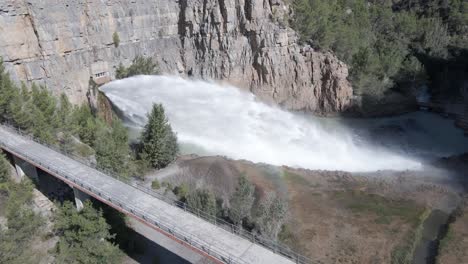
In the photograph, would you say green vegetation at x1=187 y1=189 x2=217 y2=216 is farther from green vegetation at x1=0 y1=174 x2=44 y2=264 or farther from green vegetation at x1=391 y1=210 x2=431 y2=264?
green vegetation at x1=391 y1=210 x2=431 y2=264

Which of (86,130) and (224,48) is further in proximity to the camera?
(224,48)

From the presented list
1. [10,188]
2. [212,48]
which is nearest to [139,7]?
[212,48]

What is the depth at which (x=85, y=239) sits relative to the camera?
23.4m

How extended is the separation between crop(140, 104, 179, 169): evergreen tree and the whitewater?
18.5 ft

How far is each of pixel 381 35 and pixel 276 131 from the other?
3273 cm

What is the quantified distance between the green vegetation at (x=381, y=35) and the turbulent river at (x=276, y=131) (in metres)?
7.27

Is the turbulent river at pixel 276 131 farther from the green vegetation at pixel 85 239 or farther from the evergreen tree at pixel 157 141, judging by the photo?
the green vegetation at pixel 85 239

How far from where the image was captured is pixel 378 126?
50.5 m

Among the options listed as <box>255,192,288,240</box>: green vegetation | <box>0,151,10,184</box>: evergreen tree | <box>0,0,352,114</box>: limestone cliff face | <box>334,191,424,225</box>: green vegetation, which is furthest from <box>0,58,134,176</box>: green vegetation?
<box>334,191,424,225</box>: green vegetation

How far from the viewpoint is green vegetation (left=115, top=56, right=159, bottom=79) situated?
50422mm

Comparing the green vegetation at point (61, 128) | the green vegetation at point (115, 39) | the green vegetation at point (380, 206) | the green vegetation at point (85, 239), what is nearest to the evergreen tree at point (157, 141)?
the green vegetation at point (61, 128)

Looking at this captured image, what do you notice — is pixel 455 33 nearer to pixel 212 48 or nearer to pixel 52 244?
pixel 212 48

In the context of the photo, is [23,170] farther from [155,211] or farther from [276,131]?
[276,131]

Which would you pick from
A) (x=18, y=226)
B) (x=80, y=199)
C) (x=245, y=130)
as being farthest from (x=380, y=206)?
(x=18, y=226)
